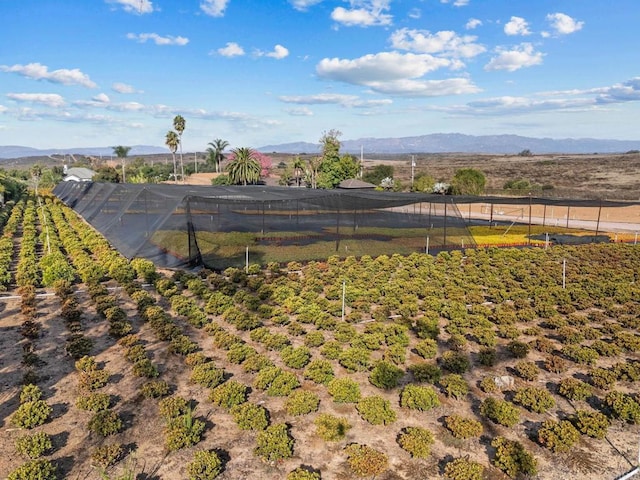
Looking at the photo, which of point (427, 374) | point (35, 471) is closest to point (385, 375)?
point (427, 374)

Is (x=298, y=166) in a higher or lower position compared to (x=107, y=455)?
higher

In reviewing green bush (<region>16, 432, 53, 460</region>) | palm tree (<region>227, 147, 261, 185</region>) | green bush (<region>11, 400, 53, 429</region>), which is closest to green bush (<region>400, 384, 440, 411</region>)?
green bush (<region>16, 432, 53, 460</region>)

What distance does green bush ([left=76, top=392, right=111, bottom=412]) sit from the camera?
7363mm

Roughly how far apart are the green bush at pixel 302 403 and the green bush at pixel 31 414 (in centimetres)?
379

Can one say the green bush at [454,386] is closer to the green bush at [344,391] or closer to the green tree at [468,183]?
the green bush at [344,391]

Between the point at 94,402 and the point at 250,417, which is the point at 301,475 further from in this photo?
the point at 94,402

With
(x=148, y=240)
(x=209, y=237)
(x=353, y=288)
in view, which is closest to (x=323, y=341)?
(x=353, y=288)

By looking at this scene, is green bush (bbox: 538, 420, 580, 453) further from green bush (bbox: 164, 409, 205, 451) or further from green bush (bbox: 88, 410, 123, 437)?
green bush (bbox: 88, 410, 123, 437)

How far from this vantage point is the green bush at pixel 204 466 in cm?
573

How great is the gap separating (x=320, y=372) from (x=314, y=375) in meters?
0.13

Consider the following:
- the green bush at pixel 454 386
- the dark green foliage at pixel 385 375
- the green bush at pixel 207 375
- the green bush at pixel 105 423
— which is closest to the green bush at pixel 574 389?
the green bush at pixel 454 386

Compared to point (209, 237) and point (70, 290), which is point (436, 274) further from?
point (70, 290)

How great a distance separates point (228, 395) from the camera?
25.1 feet

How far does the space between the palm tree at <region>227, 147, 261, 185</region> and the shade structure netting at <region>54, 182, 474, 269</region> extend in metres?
37.9
